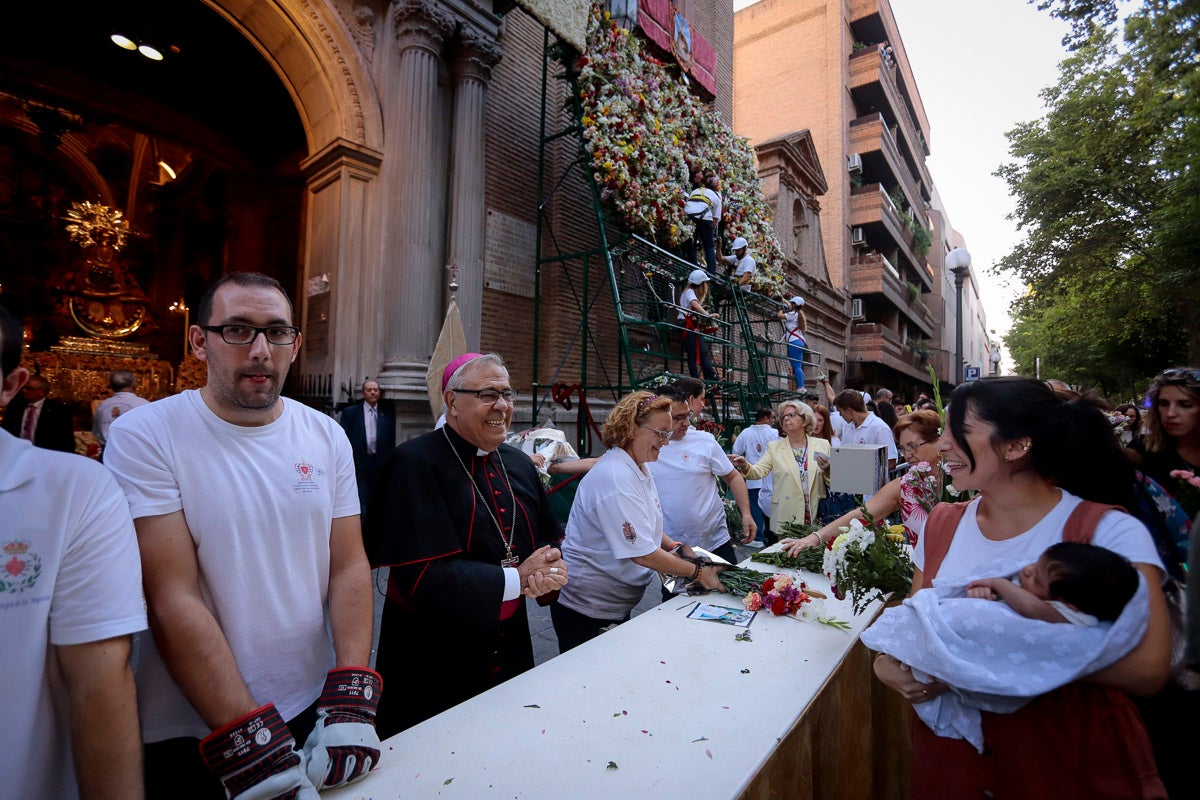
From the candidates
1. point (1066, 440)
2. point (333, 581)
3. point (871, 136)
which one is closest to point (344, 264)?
point (333, 581)

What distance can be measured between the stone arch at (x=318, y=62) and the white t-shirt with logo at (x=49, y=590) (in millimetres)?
7247

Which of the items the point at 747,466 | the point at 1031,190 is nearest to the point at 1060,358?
the point at 1031,190

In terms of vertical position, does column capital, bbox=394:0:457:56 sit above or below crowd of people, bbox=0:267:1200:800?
above

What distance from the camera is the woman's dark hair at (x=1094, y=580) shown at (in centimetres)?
147

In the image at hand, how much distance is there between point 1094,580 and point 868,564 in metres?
1.20

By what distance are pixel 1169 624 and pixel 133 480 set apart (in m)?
2.86

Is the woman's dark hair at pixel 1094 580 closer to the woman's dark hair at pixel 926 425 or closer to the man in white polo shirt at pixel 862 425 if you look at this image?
the woman's dark hair at pixel 926 425

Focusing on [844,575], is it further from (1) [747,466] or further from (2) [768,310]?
(2) [768,310]

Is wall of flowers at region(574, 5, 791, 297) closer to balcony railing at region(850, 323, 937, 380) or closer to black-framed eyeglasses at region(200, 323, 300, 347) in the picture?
black-framed eyeglasses at region(200, 323, 300, 347)

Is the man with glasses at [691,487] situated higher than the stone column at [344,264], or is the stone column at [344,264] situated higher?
the stone column at [344,264]

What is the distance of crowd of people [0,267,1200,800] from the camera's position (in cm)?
131

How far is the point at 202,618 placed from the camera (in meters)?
1.58

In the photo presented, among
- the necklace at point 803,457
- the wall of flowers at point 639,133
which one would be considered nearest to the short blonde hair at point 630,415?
the necklace at point 803,457

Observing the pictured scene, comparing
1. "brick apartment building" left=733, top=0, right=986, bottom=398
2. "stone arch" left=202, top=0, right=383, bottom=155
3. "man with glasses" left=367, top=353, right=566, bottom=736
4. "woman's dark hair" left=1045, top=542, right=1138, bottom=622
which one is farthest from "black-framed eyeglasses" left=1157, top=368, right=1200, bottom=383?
"brick apartment building" left=733, top=0, right=986, bottom=398
